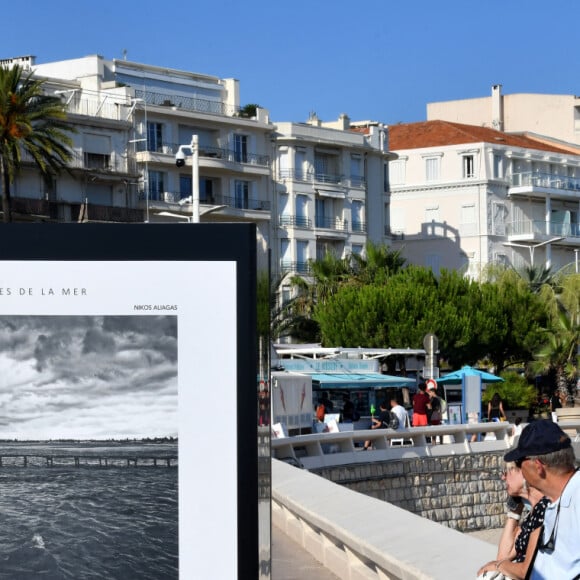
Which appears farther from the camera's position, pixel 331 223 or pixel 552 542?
pixel 331 223

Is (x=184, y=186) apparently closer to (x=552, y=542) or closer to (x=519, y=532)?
(x=519, y=532)

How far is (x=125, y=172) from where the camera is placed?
61094 millimetres

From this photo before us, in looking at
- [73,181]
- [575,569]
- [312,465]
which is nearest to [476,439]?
[312,465]

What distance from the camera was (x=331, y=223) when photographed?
71938mm

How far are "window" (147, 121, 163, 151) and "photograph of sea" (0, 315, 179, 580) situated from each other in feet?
198

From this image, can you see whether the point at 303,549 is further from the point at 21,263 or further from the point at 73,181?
the point at 73,181

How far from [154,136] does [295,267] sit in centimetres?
1013

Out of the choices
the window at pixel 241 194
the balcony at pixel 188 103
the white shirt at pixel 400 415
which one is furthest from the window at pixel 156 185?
the white shirt at pixel 400 415

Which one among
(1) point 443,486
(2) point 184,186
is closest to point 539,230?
(2) point 184,186

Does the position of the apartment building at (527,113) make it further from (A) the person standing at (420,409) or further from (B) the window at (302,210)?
(A) the person standing at (420,409)

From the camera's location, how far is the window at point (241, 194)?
6688 centimetres

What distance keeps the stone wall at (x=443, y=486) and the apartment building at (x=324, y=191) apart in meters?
38.9

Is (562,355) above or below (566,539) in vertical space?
above

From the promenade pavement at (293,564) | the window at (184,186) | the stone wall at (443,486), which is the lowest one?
the stone wall at (443,486)
